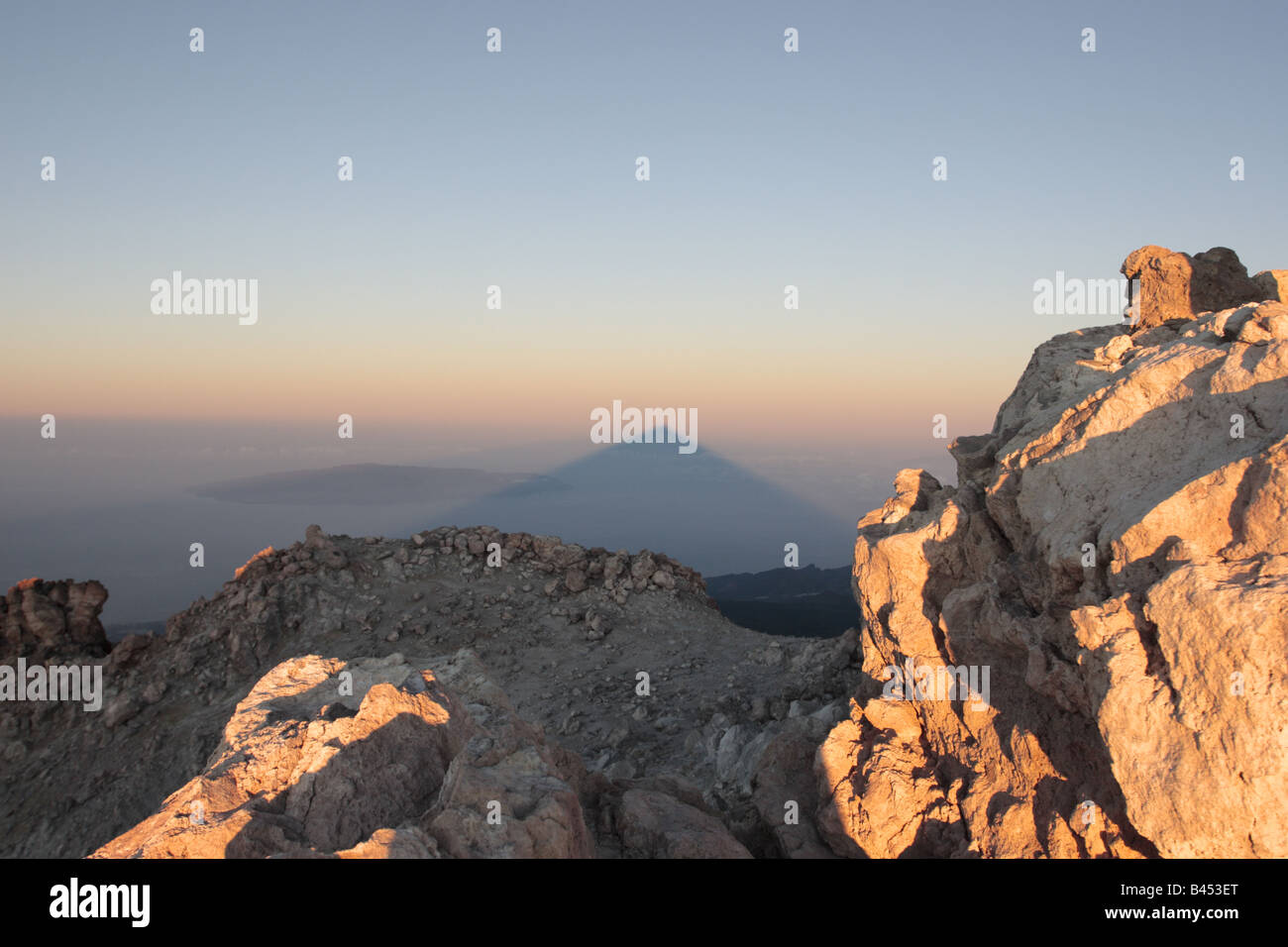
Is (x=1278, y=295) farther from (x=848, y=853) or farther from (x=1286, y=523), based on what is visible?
(x=848, y=853)

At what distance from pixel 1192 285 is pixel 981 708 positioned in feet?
30.6

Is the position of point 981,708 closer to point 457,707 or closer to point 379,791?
point 457,707

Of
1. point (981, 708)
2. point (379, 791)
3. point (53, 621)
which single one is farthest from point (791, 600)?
point (379, 791)

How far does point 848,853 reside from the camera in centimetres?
930

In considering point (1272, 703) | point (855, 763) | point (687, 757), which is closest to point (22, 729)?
point (687, 757)

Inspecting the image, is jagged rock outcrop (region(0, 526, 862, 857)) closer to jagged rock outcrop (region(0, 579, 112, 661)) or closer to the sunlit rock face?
the sunlit rock face

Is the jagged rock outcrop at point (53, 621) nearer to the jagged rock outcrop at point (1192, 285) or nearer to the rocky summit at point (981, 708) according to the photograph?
the rocky summit at point (981, 708)

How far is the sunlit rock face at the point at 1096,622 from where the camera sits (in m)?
6.05

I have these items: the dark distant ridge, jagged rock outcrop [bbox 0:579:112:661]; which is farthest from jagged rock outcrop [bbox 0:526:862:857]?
the dark distant ridge

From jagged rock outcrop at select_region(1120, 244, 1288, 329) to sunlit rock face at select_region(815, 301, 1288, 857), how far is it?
93.8 inches

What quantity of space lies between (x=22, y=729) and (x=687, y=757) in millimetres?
16781

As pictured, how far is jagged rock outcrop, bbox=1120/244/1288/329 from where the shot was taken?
1358cm

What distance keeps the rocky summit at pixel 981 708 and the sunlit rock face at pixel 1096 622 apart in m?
0.03

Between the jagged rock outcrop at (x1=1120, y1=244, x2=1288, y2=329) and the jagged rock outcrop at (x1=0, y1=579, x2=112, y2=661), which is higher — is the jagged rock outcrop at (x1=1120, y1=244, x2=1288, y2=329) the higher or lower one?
the higher one
